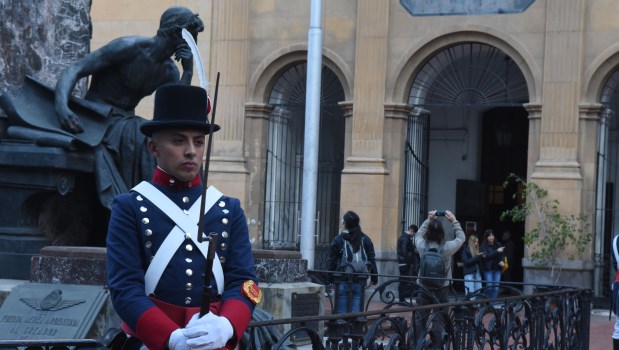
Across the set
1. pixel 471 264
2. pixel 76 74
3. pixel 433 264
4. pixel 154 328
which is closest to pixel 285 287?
pixel 76 74

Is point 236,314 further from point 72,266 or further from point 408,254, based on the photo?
point 408,254

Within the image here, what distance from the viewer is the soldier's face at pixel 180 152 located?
460 cm

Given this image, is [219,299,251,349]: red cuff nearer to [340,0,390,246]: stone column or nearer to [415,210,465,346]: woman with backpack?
[415,210,465,346]: woman with backpack

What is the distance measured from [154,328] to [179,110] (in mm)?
877

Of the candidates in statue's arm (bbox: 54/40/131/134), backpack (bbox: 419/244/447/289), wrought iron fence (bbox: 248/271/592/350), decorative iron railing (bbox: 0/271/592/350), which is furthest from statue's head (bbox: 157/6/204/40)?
backpack (bbox: 419/244/447/289)

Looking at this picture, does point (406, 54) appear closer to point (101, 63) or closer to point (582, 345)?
point (582, 345)

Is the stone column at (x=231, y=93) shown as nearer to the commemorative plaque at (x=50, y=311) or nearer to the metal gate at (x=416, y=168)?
the metal gate at (x=416, y=168)

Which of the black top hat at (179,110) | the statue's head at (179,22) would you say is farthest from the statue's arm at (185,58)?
the black top hat at (179,110)

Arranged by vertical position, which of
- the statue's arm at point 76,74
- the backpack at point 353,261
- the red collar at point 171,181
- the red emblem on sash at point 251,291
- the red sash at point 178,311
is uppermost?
the statue's arm at point 76,74

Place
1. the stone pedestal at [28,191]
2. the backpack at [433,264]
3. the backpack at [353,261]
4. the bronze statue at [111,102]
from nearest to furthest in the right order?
1. the stone pedestal at [28,191]
2. the bronze statue at [111,102]
3. the backpack at [433,264]
4. the backpack at [353,261]

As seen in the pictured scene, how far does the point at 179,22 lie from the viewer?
9.01m

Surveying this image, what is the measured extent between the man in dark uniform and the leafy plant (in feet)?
61.7

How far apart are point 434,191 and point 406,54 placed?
5.52 meters

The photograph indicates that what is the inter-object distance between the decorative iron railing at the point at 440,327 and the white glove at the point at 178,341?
584 millimetres
